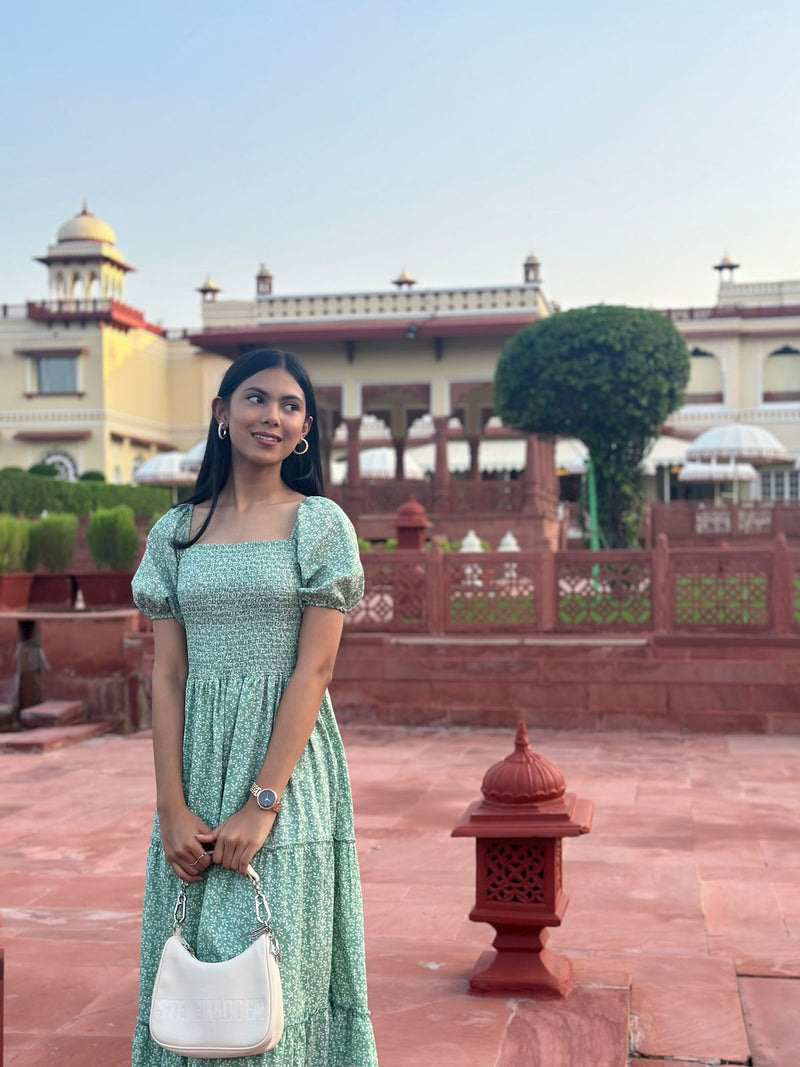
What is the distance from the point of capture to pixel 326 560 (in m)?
2.32

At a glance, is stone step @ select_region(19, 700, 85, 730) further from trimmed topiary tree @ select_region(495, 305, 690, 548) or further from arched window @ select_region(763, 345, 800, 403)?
arched window @ select_region(763, 345, 800, 403)

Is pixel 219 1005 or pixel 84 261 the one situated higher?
pixel 84 261

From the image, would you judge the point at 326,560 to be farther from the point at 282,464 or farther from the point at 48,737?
the point at 48,737

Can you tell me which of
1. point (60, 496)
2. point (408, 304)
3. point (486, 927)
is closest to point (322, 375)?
point (408, 304)

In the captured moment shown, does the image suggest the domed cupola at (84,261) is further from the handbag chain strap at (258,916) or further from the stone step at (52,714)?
the handbag chain strap at (258,916)

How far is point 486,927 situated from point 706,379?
30.8 metres

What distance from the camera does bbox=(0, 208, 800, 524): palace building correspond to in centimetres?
2280

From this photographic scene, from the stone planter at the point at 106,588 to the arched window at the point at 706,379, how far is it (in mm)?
25205

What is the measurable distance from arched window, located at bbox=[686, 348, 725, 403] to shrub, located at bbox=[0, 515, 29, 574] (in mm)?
25283

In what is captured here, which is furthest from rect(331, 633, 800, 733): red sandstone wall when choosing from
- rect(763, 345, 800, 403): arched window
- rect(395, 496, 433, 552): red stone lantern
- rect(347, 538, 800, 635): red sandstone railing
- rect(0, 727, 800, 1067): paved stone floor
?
rect(763, 345, 800, 403): arched window

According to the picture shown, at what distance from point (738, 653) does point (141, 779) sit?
420 cm

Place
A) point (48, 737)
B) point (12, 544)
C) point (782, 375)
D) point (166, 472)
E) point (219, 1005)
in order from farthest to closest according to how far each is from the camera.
Answer: point (782, 375), point (166, 472), point (12, 544), point (48, 737), point (219, 1005)

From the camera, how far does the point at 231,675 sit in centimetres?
230

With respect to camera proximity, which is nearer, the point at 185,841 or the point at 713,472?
the point at 185,841
